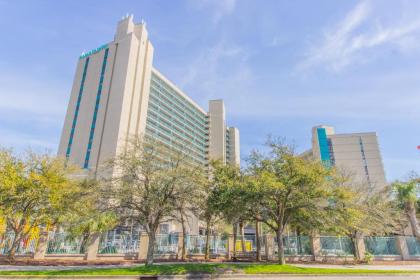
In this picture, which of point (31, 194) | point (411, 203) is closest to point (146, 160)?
point (31, 194)

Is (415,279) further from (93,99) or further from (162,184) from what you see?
(93,99)

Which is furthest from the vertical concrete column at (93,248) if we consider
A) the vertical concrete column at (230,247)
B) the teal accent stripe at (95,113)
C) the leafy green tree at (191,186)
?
the teal accent stripe at (95,113)

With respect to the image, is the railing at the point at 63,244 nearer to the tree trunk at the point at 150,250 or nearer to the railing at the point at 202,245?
the tree trunk at the point at 150,250

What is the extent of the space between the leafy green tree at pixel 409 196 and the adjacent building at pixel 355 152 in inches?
2186

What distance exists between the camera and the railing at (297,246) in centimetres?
2595

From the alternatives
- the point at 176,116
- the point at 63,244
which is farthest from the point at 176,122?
the point at 63,244

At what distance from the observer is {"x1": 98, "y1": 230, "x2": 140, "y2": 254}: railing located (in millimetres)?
24109

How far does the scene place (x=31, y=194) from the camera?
778 inches

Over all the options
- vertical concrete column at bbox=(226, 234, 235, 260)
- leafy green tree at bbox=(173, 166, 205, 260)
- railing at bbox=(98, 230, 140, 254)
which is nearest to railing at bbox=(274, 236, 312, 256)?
vertical concrete column at bbox=(226, 234, 235, 260)

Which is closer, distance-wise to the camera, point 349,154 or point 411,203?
point 411,203

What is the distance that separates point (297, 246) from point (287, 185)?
1237 centimetres

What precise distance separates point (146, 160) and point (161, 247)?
11.9 metres

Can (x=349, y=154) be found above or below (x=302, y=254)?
above

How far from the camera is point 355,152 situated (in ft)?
301
